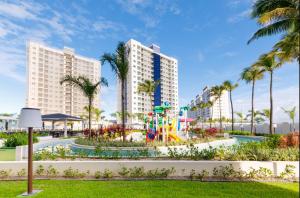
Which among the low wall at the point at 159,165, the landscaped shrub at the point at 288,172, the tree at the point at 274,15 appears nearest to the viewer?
the landscaped shrub at the point at 288,172

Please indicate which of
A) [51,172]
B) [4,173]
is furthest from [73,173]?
[4,173]

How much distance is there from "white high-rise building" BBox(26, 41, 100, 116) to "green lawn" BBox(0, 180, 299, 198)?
281ft

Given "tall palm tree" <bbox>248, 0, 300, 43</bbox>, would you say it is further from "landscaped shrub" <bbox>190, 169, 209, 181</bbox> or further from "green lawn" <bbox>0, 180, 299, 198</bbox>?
"green lawn" <bbox>0, 180, 299, 198</bbox>

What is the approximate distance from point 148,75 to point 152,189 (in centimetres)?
9595

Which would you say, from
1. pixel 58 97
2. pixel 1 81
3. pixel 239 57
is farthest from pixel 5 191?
pixel 58 97

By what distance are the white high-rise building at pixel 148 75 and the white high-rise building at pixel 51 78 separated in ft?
49.8

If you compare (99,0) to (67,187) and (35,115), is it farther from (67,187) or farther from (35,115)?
(67,187)

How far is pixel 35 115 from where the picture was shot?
603cm

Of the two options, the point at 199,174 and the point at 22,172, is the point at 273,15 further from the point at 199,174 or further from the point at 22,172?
the point at 22,172

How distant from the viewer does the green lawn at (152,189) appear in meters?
5.35

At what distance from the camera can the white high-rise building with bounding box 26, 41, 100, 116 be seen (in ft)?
301

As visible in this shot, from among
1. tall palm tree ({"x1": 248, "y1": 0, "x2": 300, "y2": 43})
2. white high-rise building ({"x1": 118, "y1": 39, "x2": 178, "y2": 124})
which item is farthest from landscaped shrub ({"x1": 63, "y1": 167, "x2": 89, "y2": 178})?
white high-rise building ({"x1": 118, "y1": 39, "x2": 178, "y2": 124})

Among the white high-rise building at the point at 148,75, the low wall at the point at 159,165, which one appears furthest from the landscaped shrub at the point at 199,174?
the white high-rise building at the point at 148,75

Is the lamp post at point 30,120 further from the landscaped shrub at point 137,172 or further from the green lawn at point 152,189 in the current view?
the landscaped shrub at point 137,172
